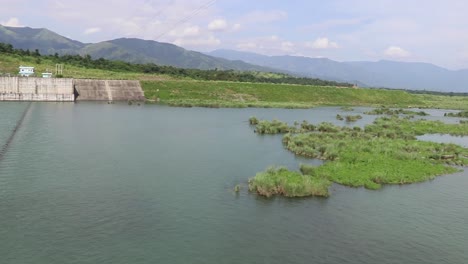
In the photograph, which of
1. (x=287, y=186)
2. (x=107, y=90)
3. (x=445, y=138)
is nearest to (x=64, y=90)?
(x=107, y=90)

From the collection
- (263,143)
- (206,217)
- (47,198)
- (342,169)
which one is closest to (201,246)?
(206,217)

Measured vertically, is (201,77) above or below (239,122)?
above

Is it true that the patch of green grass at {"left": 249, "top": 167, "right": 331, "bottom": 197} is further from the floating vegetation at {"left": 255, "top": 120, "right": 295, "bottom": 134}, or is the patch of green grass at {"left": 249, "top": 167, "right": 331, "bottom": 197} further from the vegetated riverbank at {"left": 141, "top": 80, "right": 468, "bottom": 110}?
the vegetated riverbank at {"left": 141, "top": 80, "right": 468, "bottom": 110}

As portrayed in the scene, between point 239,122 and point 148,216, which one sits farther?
point 239,122

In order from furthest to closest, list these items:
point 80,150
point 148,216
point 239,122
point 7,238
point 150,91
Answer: point 150,91
point 239,122
point 80,150
point 148,216
point 7,238

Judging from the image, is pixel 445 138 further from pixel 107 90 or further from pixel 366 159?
pixel 107 90

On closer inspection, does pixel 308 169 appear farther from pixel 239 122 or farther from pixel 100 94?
pixel 100 94

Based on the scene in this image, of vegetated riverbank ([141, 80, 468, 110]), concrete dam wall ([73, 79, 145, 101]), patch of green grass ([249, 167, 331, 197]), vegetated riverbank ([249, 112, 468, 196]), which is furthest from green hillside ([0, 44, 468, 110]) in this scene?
patch of green grass ([249, 167, 331, 197])

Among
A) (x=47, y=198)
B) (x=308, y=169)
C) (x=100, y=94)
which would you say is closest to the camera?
(x=47, y=198)
